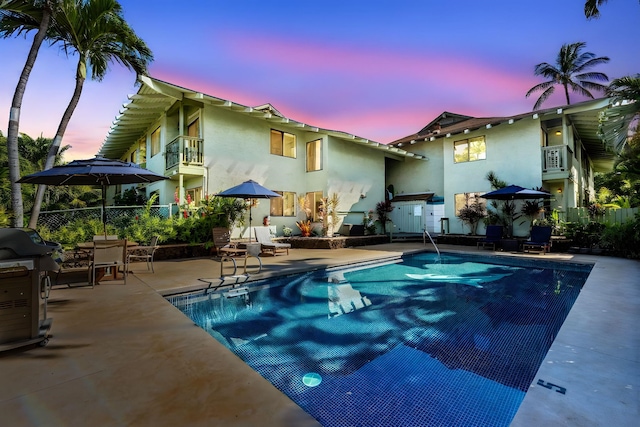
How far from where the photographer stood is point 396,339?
14.3ft

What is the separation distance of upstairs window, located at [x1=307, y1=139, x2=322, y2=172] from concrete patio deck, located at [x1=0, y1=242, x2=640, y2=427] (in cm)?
1197

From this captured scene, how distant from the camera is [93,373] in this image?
8.93 feet

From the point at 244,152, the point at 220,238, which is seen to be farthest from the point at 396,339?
the point at 244,152

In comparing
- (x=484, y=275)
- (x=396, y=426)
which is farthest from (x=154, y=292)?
(x=484, y=275)

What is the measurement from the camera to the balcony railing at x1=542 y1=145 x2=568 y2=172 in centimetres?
1332

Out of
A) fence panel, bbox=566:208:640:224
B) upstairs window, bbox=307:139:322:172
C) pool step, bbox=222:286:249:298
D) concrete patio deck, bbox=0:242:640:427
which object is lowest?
pool step, bbox=222:286:249:298

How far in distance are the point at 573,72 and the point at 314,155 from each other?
967 inches

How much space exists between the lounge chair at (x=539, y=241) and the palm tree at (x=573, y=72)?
21.0 meters

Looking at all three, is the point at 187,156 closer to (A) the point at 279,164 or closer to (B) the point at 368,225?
(A) the point at 279,164

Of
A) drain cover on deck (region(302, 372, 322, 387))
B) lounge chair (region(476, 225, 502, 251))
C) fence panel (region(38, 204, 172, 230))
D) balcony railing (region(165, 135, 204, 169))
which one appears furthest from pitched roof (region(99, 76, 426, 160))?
drain cover on deck (region(302, 372, 322, 387))

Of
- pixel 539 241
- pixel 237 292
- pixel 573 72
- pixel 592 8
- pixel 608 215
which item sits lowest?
pixel 237 292

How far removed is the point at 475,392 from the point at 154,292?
5.35 m

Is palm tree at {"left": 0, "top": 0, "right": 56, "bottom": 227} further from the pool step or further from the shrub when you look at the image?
the shrub

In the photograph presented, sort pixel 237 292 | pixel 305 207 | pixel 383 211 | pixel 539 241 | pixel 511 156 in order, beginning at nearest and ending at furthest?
pixel 237 292
pixel 539 241
pixel 511 156
pixel 305 207
pixel 383 211
